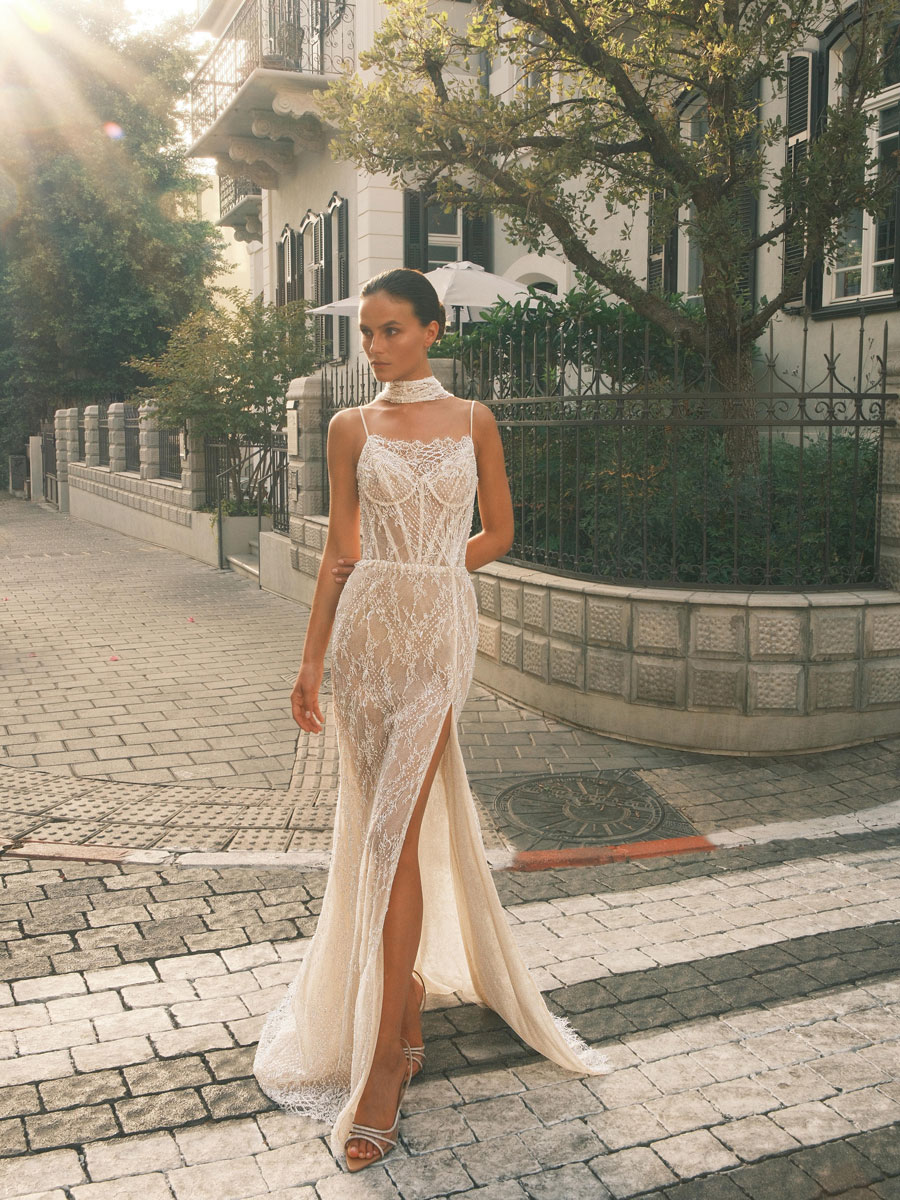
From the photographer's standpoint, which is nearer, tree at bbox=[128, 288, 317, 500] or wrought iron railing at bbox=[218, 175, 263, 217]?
tree at bbox=[128, 288, 317, 500]

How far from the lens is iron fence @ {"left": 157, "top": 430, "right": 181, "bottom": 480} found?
17844 millimetres

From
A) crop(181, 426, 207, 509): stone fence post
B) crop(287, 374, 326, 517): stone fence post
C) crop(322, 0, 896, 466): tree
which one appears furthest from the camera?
crop(181, 426, 207, 509): stone fence post

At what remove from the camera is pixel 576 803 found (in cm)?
589

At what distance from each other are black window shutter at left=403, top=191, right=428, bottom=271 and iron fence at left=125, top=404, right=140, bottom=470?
6.19 meters

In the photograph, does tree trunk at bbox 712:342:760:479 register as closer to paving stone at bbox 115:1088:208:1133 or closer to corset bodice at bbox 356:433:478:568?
corset bodice at bbox 356:433:478:568

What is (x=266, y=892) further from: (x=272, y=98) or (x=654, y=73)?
(x=272, y=98)

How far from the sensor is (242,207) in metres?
25.2

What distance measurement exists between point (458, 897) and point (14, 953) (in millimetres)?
1680

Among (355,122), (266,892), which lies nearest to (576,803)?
(266,892)

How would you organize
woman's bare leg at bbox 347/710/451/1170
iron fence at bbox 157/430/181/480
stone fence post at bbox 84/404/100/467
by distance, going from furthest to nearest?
stone fence post at bbox 84/404/100/467 → iron fence at bbox 157/430/181/480 → woman's bare leg at bbox 347/710/451/1170

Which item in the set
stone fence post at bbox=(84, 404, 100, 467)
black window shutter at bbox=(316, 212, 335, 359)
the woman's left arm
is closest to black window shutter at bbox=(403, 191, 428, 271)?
black window shutter at bbox=(316, 212, 335, 359)

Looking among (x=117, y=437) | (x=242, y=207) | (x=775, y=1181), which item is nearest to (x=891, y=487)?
(x=775, y=1181)

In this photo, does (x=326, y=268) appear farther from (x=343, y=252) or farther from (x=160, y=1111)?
(x=160, y=1111)

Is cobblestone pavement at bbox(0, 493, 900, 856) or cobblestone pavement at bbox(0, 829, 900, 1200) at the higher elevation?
cobblestone pavement at bbox(0, 493, 900, 856)
